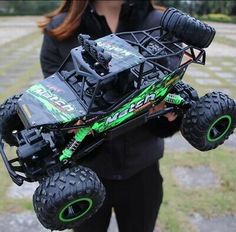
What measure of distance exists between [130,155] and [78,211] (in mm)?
693

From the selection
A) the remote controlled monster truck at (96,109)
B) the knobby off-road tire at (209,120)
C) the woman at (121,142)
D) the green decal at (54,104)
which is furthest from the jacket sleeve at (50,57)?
the knobby off-road tire at (209,120)

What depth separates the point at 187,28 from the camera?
1613 millimetres

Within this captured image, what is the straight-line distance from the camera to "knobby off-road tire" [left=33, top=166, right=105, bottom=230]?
1408 mm

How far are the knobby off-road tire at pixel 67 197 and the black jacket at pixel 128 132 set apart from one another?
21.5 inches

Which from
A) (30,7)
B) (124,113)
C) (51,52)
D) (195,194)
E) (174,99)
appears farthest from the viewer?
(30,7)

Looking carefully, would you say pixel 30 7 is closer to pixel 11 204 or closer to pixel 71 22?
pixel 11 204

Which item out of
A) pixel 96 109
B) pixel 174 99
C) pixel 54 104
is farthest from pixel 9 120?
pixel 174 99

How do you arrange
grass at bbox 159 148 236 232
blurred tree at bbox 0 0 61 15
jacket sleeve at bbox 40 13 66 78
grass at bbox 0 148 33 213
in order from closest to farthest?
jacket sleeve at bbox 40 13 66 78 < grass at bbox 159 148 236 232 < grass at bbox 0 148 33 213 < blurred tree at bbox 0 0 61 15

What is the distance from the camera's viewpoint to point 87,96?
1.53 metres

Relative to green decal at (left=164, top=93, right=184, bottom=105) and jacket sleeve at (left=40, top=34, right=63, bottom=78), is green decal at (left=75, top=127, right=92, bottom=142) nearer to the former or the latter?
green decal at (left=164, top=93, right=184, bottom=105)

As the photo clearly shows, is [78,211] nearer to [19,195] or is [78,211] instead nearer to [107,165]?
[107,165]

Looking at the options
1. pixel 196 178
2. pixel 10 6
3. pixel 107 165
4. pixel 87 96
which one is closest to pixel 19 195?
pixel 196 178

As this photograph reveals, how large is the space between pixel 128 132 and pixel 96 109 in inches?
24.5

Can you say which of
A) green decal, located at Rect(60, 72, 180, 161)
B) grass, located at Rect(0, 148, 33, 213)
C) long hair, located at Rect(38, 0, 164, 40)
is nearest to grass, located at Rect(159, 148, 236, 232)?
grass, located at Rect(0, 148, 33, 213)
